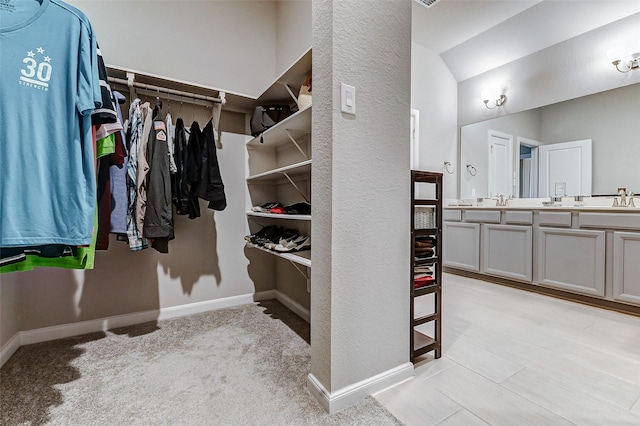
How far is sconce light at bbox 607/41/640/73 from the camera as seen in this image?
245 centimetres

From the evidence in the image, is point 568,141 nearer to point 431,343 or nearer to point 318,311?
point 431,343

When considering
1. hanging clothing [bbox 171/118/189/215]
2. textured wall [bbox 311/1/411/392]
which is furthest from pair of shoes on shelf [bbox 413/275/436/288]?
hanging clothing [bbox 171/118/189/215]

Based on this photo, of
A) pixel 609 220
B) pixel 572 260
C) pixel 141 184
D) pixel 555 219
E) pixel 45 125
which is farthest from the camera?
pixel 555 219

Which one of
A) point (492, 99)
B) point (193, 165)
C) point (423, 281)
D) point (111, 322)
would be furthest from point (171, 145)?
point (492, 99)

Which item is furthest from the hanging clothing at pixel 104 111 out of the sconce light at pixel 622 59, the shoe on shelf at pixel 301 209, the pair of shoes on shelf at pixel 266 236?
the sconce light at pixel 622 59

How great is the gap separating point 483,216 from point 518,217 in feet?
1.16

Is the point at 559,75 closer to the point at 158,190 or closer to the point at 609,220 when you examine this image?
the point at 609,220

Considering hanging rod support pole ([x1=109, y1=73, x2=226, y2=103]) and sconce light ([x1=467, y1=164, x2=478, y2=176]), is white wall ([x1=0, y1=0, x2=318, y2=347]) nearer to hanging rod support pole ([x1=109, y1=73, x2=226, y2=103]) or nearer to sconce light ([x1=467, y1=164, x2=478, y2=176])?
hanging rod support pole ([x1=109, y1=73, x2=226, y2=103])

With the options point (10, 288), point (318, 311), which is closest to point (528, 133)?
point (318, 311)

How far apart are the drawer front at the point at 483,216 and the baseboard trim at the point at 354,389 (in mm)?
2347

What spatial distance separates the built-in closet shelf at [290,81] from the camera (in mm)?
1582

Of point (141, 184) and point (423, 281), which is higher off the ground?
point (141, 184)

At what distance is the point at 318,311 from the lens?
1.19 m

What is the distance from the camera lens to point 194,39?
7.19 ft
